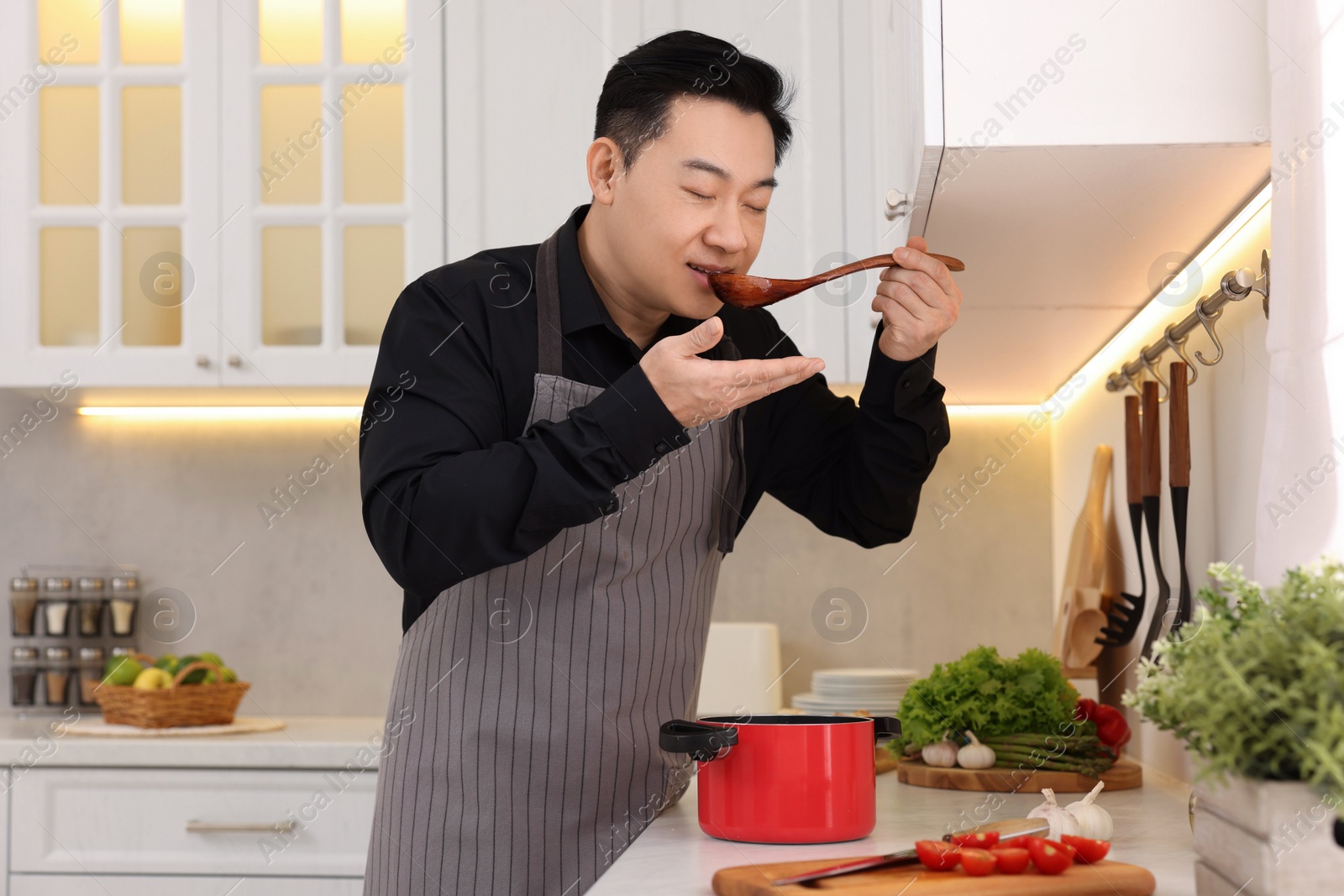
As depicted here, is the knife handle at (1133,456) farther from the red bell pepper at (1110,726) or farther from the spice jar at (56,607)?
the spice jar at (56,607)

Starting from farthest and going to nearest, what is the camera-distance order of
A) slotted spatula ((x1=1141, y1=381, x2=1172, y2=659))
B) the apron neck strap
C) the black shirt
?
1. slotted spatula ((x1=1141, y1=381, x2=1172, y2=659))
2. the apron neck strap
3. the black shirt

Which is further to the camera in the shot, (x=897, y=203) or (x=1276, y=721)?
(x=897, y=203)

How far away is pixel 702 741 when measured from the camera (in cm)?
94

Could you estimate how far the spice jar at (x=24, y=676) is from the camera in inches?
94.4

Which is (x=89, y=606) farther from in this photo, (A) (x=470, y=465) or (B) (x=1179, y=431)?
(B) (x=1179, y=431)

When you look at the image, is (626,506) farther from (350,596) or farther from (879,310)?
(350,596)

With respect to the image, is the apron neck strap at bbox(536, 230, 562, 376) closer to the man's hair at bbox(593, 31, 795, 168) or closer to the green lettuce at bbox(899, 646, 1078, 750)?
the man's hair at bbox(593, 31, 795, 168)

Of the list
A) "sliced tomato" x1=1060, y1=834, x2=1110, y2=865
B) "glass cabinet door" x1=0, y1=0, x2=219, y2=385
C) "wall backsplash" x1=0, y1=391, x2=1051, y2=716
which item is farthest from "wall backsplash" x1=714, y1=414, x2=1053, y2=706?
"sliced tomato" x1=1060, y1=834, x2=1110, y2=865

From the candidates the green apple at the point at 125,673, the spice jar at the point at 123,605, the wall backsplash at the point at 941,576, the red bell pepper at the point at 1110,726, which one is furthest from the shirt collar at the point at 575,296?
the spice jar at the point at 123,605

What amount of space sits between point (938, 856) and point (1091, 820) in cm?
24

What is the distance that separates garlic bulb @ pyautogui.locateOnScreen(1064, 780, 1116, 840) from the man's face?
0.54 metres

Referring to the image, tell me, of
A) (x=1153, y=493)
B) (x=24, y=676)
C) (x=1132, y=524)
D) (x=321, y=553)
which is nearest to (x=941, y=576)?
(x=1132, y=524)

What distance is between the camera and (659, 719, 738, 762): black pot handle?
3.09 ft

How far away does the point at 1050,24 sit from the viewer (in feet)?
3.19
